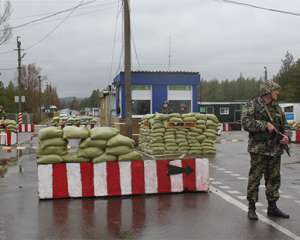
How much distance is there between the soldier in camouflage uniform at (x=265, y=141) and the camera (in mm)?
8438

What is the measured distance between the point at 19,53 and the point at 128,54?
3803 cm

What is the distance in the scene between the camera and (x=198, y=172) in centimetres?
1102

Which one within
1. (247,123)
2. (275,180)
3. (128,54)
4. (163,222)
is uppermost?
(128,54)

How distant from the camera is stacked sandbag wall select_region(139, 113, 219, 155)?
2081 centimetres

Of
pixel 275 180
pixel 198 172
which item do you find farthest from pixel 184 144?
pixel 275 180

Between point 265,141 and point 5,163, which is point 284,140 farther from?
point 5,163

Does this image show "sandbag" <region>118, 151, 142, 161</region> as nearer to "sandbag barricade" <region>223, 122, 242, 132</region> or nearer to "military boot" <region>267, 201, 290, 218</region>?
"military boot" <region>267, 201, 290, 218</region>

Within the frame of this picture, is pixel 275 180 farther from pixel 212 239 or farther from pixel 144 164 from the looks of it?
pixel 144 164

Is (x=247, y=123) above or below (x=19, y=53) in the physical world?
below

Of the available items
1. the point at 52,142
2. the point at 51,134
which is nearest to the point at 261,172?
the point at 52,142

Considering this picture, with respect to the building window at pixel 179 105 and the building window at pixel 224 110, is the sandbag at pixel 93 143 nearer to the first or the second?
the building window at pixel 179 105

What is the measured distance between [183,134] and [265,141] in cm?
1245

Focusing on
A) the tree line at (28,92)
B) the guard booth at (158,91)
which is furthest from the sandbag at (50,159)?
the tree line at (28,92)

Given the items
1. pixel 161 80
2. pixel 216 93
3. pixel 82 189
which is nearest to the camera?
pixel 82 189
